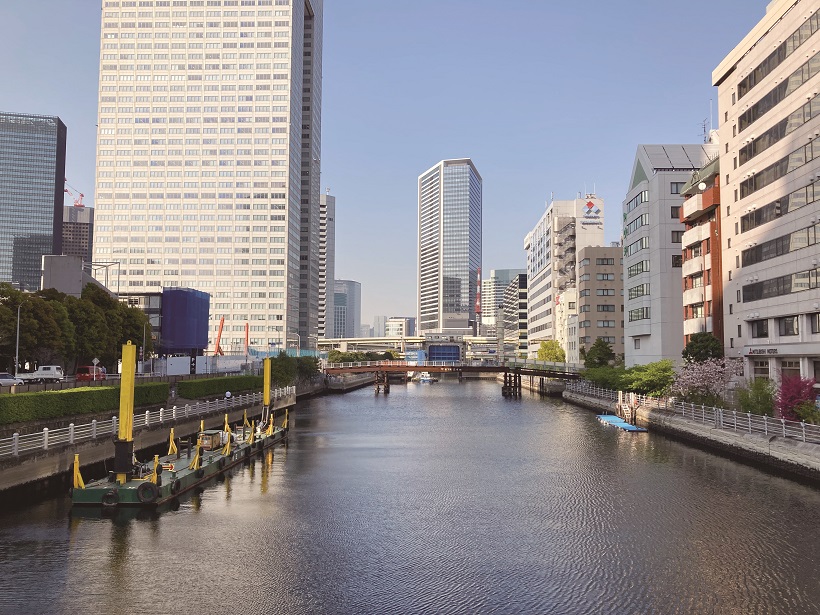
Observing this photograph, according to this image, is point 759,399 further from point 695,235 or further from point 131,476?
point 131,476

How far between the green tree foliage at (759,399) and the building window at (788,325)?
9683mm

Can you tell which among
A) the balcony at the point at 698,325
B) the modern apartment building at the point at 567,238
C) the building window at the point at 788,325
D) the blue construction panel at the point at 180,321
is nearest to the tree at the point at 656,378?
the balcony at the point at 698,325

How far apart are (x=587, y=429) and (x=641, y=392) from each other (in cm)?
1322

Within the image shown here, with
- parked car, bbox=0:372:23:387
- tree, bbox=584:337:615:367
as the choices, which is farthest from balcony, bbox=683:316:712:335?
parked car, bbox=0:372:23:387

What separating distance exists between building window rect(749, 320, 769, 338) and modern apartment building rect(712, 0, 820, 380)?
12 cm

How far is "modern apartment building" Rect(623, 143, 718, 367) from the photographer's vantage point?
95.8 meters

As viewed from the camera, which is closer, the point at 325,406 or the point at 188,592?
the point at 188,592

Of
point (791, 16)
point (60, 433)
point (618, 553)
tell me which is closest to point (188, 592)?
point (618, 553)

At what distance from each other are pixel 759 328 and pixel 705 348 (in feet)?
19.3

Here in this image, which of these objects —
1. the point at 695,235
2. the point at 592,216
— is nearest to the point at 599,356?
the point at 695,235

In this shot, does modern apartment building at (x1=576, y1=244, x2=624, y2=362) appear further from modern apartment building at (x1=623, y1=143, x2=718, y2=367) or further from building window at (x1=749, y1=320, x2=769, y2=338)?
building window at (x1=749, y1=320, x2=769, y2=338)

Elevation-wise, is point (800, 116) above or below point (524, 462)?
above

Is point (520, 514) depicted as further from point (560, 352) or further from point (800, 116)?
point (560, 352)

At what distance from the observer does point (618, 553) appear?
28.0m
